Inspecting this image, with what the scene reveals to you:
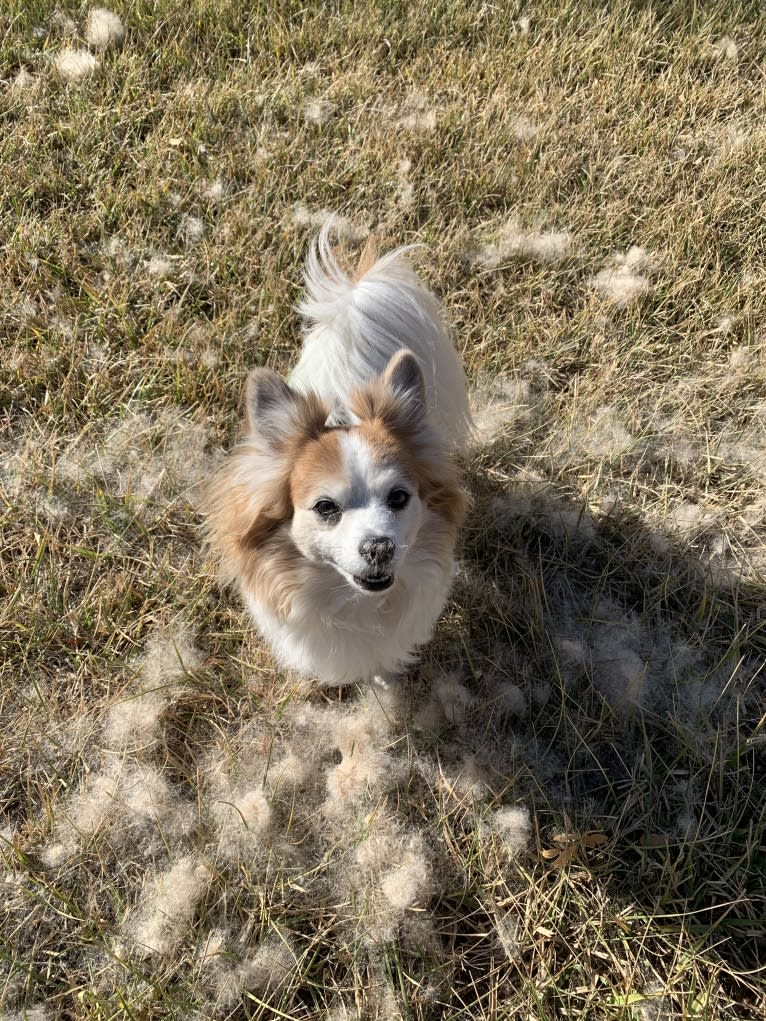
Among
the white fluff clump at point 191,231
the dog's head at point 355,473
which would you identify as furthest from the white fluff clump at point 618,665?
the white fluff clump at point 191,231

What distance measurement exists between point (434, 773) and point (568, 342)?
2099mm

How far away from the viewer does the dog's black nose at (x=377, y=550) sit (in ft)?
6.01

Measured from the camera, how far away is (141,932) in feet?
7.08

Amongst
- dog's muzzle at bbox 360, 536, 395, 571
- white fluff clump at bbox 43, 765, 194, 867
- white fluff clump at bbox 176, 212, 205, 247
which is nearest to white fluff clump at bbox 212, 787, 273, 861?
white fluff clump at bbox 43, 765, 194, 867

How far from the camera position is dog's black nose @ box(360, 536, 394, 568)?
183 centimetres

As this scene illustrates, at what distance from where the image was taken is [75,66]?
3.93 m

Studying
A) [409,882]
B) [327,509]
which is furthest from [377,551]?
[409,882]

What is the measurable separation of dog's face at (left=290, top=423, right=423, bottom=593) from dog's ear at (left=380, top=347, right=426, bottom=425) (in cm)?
13

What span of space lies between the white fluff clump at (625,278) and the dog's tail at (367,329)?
1.30 metres

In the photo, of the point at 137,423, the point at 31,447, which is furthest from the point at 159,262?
the point at 31,447

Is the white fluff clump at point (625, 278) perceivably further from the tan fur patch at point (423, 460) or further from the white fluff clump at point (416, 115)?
the tan fur patch at point (423, 460)

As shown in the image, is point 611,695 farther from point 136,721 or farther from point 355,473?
point 136,721

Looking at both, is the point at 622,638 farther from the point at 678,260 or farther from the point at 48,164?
the point at 48,164

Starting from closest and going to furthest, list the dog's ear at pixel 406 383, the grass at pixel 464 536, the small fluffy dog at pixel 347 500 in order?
the small fluffy dog at pixel 347 500, the dog's ear at pixel 406 383, the grass at pixel 464 536
